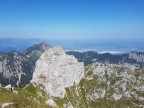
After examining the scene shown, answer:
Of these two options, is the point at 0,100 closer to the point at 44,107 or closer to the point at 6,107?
the point at 6,107

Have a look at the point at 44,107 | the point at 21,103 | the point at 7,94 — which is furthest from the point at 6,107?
the point at 7,94

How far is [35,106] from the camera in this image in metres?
42.9

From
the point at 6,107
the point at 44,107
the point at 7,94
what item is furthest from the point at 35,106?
the point at 7,94

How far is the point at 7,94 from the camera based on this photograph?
5194 cm

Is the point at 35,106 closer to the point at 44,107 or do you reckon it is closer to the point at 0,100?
the point at 44,107

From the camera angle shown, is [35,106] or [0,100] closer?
[35,106]

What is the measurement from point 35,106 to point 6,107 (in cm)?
448

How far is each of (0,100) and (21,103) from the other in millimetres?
4267

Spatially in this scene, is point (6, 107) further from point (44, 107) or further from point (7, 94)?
point (7, 94)

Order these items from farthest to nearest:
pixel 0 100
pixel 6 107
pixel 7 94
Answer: pixel 7 94 < pixel 0 100 < pixel 6 107

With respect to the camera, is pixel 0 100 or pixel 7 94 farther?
pixel 7 94

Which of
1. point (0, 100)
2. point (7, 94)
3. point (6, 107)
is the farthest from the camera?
point (7, 94)

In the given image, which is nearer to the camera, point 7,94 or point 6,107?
point 6,107

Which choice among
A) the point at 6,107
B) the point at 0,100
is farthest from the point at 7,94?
the point at 6,107
